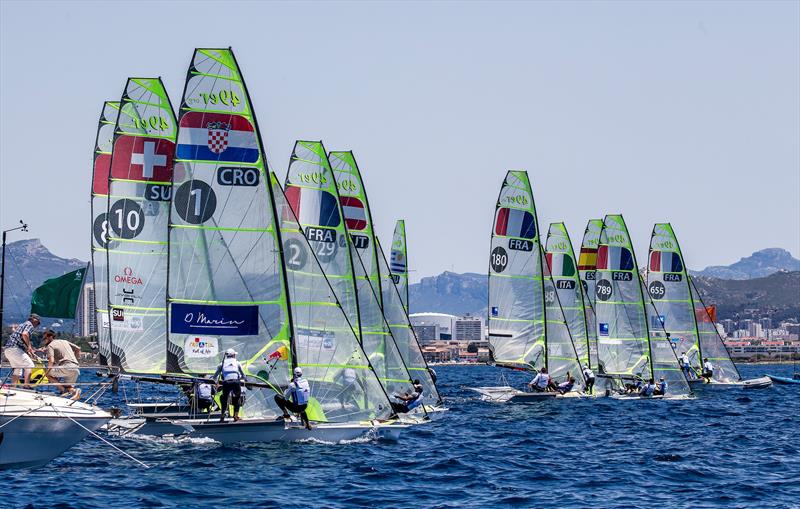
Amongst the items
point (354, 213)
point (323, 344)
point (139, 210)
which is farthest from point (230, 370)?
point (354, 213)

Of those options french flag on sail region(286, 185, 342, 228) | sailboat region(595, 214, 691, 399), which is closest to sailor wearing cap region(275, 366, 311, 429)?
french flag on sail region(286, 185, 342, 228)

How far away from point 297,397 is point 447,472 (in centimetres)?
470

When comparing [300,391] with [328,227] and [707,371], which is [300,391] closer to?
[328,227]

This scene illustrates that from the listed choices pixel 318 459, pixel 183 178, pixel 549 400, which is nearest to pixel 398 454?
pixel 318 459

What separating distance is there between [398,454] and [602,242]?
35.0 meters

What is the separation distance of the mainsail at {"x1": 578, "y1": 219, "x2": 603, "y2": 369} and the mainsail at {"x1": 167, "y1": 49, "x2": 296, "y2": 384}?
41.1 meters

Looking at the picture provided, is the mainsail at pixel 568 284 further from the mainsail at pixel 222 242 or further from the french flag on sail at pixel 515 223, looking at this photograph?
the mainsail at pixel 222 242

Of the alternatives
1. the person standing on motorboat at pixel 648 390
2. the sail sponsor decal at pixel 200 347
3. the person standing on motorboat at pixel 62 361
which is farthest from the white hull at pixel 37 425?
the person standing on motorboat at pixel 648 390

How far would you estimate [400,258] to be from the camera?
62062 mm

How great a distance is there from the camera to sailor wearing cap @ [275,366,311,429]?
3334 centimetres

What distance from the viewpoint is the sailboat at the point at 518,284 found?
60.6 metres

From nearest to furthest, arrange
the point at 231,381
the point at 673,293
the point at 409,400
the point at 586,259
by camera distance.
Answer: the point at 231,381
the point at 409,400
the point at 673,293
the point at 586,259

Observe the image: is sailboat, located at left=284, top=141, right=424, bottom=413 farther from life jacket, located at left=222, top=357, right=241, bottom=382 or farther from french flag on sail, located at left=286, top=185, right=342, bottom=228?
life jacket, located at left=222, top=357, right=241, bottom=382

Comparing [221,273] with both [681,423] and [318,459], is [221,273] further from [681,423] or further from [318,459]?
[681,423]
